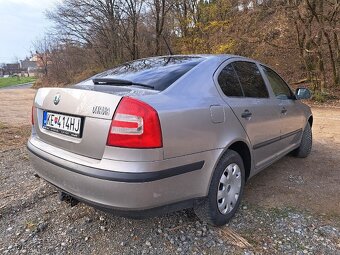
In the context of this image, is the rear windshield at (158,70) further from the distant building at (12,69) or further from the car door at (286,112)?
the distant building at (12,69)

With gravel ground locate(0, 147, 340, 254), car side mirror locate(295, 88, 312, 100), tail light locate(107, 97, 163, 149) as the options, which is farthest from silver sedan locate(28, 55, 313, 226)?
car side mirror locate(295, 88, 312, 100)

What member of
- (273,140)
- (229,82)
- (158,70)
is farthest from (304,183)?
(158,70)

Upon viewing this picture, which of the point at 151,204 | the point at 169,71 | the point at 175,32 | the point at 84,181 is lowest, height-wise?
the point at 151,204

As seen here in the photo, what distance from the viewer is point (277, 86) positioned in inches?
158

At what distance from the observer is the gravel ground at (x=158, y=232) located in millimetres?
2498

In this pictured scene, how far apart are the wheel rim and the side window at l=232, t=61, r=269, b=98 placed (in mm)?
821

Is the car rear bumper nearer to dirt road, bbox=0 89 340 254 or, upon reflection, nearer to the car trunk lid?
the car trunk lid

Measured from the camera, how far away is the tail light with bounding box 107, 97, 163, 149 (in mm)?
2117

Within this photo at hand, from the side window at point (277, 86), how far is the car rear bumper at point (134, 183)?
1.78m

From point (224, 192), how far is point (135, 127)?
3.77 feet

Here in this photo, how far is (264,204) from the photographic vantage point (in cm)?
325

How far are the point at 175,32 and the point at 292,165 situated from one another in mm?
18135

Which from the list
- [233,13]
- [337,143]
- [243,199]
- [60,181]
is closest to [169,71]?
[60,181]

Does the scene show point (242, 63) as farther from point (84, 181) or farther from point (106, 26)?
point (106, 26)
